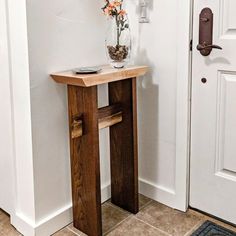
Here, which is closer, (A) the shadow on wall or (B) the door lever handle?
Result: (B) the door lever handle

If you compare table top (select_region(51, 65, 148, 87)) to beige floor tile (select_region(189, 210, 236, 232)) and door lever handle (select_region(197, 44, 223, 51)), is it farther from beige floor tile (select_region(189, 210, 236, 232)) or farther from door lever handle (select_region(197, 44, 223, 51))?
beige floor tile (select_region(189, 210, 236, 232))

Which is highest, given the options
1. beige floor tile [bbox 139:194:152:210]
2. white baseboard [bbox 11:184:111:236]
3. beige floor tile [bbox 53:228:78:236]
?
white baseboard [bbox 11:184:111:236]

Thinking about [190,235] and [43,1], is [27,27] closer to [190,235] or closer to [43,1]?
[43,1]

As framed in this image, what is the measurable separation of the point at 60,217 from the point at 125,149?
550 millimetres

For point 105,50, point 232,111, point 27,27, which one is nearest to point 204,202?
point 232,111

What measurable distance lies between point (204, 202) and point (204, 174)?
182 mm

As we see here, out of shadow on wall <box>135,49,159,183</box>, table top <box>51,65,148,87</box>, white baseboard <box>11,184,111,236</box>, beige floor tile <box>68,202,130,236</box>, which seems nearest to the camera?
table top <box>51,65,148,87</box>

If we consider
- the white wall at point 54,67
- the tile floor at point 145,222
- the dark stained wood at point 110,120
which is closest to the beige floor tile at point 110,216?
the tile floor at point 145,222

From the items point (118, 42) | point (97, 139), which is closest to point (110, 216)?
point (97, 139)

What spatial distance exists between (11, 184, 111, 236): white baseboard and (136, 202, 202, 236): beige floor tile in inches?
17.3

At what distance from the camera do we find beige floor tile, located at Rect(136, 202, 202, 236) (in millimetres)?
1978

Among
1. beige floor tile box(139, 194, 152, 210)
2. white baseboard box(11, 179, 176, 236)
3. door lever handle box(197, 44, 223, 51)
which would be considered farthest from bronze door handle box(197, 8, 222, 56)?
beige floor tile box(139, 194, 152, 210)

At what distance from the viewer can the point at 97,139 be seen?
180cm

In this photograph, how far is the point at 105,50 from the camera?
2125 millimetres
